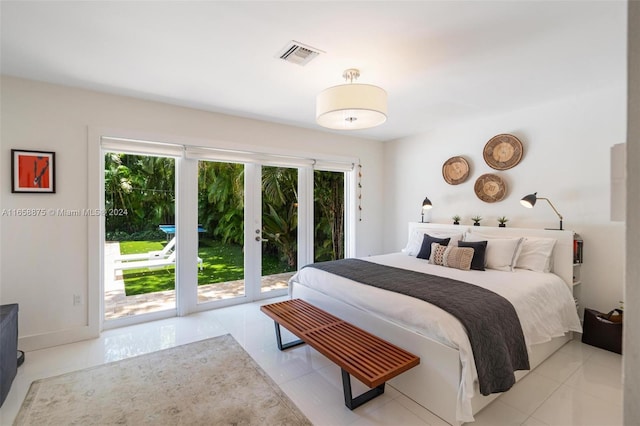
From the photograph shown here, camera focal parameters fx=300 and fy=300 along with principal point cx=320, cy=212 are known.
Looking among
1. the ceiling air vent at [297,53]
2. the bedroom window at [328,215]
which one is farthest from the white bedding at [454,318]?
the ceiling air vent at [297,53]

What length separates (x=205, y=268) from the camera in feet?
→ 12.7

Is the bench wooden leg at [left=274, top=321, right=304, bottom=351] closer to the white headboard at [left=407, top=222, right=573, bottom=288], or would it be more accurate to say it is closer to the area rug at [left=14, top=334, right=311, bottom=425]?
the area rug at [left=14, top=334, right=311, bottom=425]

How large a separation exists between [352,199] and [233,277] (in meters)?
2.24

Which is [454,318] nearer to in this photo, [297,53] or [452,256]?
[452,256]

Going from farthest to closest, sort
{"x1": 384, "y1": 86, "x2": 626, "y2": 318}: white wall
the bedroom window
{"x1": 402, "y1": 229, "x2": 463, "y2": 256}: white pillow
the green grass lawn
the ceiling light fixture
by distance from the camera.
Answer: the bedroom window → {"x1": 402, "y1": 229, "x2": 463, "y2": 256}: white pillow → the green grass lawn → {"x1": 384, "y1": 86, "x2": 626, "y2": 318}: white wall → the ceiling light fixture

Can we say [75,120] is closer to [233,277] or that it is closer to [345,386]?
[233,277]

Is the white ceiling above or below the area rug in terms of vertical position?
above

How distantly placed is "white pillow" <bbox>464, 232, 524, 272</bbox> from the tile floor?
0.86m

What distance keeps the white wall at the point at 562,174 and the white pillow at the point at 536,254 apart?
1.24ft

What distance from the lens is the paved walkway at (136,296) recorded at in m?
3.32

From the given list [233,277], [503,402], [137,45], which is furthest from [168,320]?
[503,402]

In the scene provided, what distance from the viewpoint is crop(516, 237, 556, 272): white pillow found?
2998 mm

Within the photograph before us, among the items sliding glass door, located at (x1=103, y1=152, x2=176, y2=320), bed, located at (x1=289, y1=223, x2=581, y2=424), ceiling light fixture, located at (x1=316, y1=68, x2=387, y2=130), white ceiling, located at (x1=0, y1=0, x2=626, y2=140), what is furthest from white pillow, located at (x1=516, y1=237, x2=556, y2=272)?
sliding glass door, located at (x1=103, y1=152, x2=176, y2=320)

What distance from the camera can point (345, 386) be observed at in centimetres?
200
